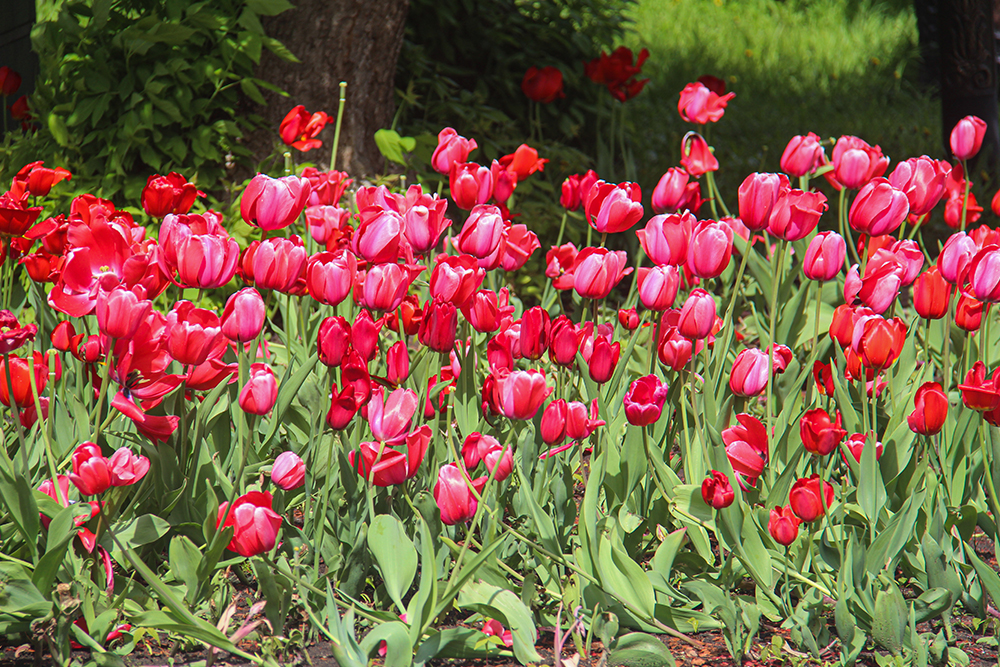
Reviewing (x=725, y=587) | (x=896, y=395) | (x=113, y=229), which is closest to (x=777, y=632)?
(x=725, y=587)

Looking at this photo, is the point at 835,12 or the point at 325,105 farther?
the point at 835,12

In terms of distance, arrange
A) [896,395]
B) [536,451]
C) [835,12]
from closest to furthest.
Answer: [536,451]
[896,395]
[835,12]

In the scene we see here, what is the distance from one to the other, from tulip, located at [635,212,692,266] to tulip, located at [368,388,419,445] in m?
0.57

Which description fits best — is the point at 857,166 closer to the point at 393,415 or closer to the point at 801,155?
the point at 801,155

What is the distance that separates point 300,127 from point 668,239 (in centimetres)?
126

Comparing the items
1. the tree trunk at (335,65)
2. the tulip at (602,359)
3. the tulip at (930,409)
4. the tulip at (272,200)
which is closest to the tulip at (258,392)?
the tulip at (272,200)

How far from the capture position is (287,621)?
1.55 meters

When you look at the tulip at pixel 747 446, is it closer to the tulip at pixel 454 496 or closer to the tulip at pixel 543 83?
the tulip at pixel 454 496

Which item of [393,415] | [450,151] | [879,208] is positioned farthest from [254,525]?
[879,208]

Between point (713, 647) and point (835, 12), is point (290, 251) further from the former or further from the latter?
point (835, 12)

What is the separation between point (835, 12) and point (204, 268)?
1202 cm

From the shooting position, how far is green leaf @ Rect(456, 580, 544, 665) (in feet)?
4.59

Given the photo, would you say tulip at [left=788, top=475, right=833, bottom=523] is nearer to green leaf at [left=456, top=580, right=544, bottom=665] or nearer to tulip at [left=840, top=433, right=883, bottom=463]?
tulip at [left=840, top=433, right=883, bottom=463]

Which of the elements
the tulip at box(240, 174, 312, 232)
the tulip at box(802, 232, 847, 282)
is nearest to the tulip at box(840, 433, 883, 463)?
the tulip at box(802, 232, 847, 282)
